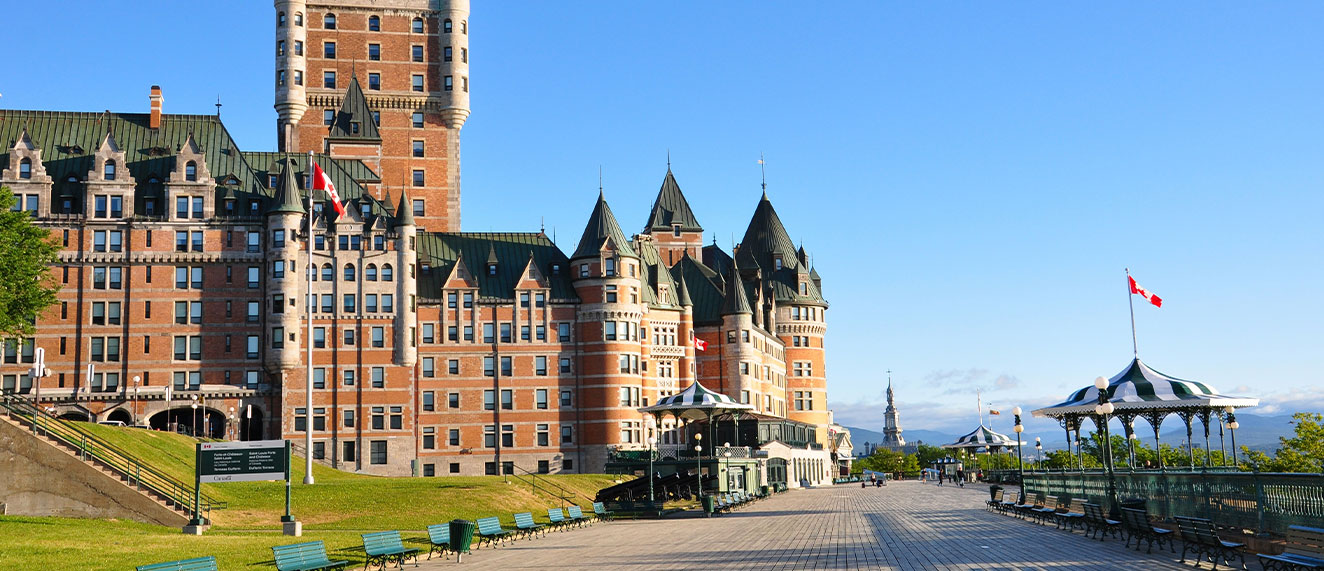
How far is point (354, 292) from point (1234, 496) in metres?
70.9

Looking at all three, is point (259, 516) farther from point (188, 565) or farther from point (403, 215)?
point (403, 215)

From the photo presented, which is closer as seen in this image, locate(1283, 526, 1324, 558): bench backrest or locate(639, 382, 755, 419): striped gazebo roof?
locate(1283, 526, 1324, 558): bench backrest

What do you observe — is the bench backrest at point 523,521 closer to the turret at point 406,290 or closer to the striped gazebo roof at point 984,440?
the turret at point 406,290

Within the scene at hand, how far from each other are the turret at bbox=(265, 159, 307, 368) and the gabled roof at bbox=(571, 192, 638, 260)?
22302mm

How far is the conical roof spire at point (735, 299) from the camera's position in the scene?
349 ft

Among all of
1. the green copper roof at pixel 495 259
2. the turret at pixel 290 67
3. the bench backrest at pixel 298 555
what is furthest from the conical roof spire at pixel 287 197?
the bench backrest at pixel 298 555

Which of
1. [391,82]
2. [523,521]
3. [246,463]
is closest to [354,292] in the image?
[391,82]

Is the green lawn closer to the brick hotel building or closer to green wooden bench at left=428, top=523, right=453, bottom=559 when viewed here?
green wooden bench at left=428, top=523, right=453, bottom=559

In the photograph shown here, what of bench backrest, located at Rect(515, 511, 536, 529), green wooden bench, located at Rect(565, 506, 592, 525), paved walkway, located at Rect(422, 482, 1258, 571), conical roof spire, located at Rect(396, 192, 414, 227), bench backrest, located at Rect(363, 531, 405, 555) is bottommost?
paved walkway, located at Rect(422, 482, 1258, 571)

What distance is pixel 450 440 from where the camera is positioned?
301ft

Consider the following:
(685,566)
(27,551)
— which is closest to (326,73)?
(27,551)

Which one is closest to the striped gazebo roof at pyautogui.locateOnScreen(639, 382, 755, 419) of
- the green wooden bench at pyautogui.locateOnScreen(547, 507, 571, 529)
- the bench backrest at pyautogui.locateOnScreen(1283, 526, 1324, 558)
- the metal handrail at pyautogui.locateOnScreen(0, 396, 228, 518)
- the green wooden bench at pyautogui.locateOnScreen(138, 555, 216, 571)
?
the green wooden bench at pyautogui.locateOnScreen(547, 507, 571, 529)

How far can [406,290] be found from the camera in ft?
294

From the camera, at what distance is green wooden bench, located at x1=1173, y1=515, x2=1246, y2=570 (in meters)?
25.0
